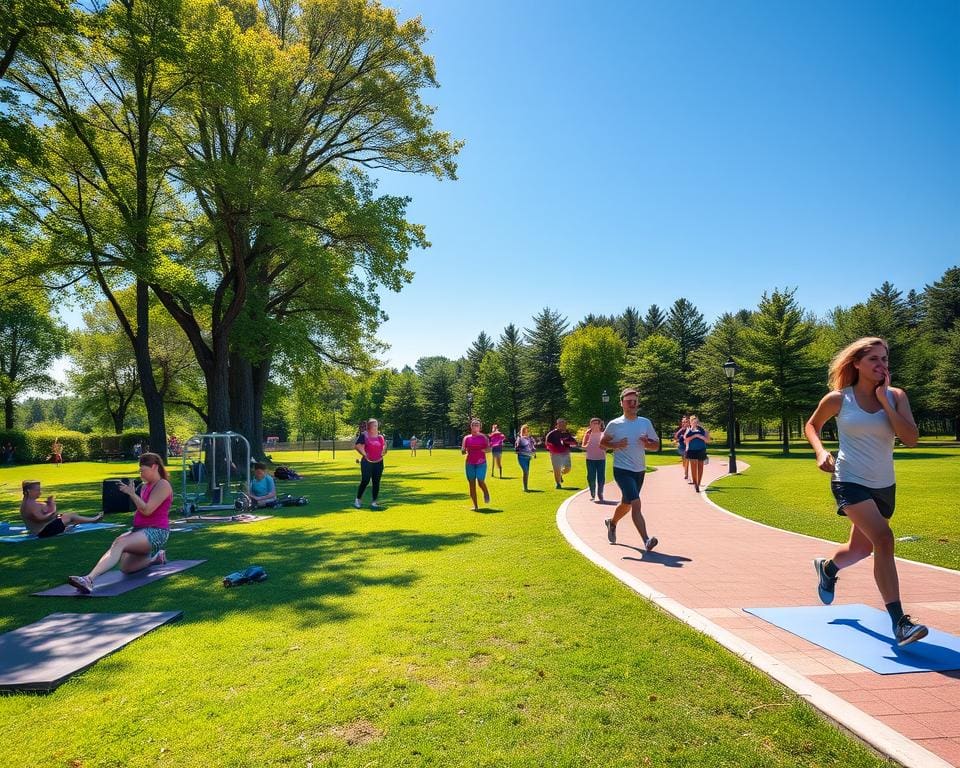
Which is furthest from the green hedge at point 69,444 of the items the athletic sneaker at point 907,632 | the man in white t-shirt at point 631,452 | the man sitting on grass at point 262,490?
the athletic sneaker at point 907,632

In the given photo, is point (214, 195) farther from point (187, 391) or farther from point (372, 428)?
point (187, 391)

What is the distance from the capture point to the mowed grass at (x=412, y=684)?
2998mm

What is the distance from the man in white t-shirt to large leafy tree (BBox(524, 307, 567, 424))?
178 feet

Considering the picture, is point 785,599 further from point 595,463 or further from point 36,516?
point 36,516

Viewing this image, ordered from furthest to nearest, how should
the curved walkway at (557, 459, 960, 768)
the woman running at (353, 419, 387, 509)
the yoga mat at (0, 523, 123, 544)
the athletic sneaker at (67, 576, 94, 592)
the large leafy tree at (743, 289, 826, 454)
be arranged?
1. the large leafy tree at (743, 289, 826, 454)
2. the woman running at (353, 419, 387, 509)
3. the yoga mat at (0, 523, 123, 544)
4. the athletic sneaker at (67, 576, 94, 592)
5. the curved walkway at (557, 459, 960, 768)

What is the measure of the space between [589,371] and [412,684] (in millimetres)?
56543

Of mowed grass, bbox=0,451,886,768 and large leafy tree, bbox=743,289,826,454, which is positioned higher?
large leafy tree, bbox=743,289,826,454

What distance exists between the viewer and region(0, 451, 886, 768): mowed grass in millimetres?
2998

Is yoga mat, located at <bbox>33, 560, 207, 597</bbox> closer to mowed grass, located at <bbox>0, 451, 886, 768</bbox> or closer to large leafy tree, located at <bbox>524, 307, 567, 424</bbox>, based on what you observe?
mowed grass, located at <bbox>0, 451, 886, 768</bbox>

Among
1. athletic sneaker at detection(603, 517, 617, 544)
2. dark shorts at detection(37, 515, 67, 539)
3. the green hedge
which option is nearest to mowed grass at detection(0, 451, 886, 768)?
athletic sneaker at detection(603, 517, 617, 544)


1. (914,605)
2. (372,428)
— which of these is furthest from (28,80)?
(914,605)

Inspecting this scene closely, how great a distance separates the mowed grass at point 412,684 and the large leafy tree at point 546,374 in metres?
56.7

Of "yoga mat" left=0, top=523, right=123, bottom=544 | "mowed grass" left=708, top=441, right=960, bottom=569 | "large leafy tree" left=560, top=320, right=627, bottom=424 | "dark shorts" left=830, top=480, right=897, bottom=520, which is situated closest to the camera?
"dark shorts" left=830, top=480, right=897, bottom=520

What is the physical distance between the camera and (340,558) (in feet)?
26.0
